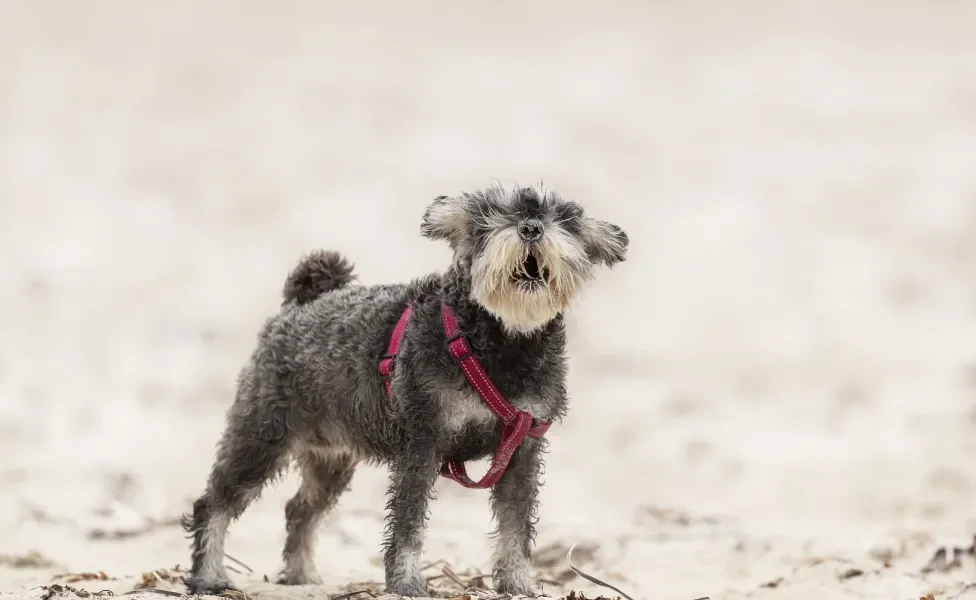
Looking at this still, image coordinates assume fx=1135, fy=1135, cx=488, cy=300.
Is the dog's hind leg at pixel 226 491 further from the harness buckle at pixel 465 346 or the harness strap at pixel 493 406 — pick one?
the harness buckle at pixel 465 346

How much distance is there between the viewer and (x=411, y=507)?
621 centimetres

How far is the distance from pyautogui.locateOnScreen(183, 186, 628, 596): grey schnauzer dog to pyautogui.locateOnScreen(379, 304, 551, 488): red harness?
2 cm

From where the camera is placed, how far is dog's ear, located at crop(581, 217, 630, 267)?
6348 millimetres

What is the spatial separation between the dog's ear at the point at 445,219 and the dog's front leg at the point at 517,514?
4.28 ft

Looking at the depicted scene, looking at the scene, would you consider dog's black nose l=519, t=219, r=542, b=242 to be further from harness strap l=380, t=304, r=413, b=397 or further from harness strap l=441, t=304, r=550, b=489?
harness strap l=380, t=304, r=413, b=397

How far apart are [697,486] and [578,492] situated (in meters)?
1.41

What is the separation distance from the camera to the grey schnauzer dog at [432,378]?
6078 mm

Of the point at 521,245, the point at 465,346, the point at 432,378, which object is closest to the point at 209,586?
the point at 432,378

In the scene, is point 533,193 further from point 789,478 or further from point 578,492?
point 789,478

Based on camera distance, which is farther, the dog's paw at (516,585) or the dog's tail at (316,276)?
the dog's tail at (316,276)

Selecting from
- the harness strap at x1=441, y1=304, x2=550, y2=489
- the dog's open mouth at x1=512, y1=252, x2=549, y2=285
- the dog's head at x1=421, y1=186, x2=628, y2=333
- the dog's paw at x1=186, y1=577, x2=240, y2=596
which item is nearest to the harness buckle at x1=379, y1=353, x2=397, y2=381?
the harness strap at x1=441, y1=304, x2=550, y2=489

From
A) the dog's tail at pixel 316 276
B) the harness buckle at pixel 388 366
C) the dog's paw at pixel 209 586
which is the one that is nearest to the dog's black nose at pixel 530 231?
the harness buckle at pixel 388 366

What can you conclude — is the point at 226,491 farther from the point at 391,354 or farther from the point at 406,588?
the point at 406,588

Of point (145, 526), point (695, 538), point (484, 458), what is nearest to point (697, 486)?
point (695, 538)
